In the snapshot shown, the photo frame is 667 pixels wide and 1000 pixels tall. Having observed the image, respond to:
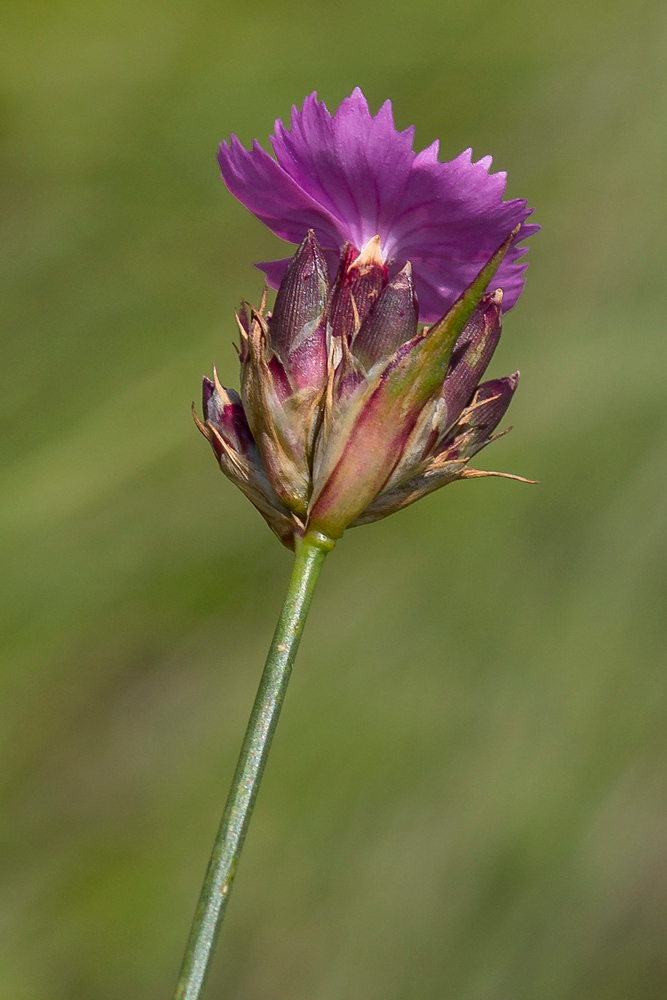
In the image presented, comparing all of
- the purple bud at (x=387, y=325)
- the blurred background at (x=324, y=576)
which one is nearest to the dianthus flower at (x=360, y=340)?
the purple bud at (x=387, y=325)

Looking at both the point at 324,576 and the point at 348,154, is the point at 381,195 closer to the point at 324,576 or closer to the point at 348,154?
the point at 348,154

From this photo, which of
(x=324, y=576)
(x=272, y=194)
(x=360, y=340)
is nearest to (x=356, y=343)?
(x=360, y=340)

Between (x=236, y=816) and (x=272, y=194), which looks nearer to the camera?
(x=236, y=816)

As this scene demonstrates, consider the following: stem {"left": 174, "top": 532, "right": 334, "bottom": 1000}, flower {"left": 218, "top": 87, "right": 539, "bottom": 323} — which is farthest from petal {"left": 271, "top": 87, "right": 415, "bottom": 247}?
stem {"left": 174, "top": 532, "right": 334, "bottom": 1000}

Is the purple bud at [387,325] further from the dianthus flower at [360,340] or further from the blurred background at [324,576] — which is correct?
the blurred background at [324,576]

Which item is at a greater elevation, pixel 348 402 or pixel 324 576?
pixel 348 402
